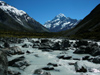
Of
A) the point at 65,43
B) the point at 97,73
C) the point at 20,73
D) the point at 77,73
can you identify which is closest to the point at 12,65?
the point at 20,73

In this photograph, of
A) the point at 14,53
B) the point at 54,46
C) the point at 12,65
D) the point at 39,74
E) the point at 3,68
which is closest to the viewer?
the point at 3,68

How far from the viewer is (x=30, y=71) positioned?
38.1ft

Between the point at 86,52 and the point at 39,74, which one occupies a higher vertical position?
the point at 86,52

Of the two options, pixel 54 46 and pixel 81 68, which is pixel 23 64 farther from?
pixel 54 46

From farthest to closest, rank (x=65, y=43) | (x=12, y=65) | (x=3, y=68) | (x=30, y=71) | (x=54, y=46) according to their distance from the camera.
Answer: (x=65, y=43) < (x=54, y=46) < (x=12, y=65) < (x=30, y=71) < (x=3, y=68)

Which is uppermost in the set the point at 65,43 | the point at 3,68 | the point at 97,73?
the point at 65,43

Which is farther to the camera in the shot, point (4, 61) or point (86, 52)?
point (86, 52)

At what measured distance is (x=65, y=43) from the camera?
3328cm

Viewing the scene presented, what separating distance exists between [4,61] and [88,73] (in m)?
7.68

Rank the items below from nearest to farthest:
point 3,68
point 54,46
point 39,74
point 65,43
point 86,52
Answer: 1. point 3,68
2. point 39,74
3. point 86,52
4. point 54,46
5. point 65,43

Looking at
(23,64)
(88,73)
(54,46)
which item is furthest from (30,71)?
(54,46)

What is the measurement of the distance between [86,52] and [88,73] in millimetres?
11974

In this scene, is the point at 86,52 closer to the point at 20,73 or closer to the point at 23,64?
the point at 23,64

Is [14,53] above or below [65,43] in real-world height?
below
